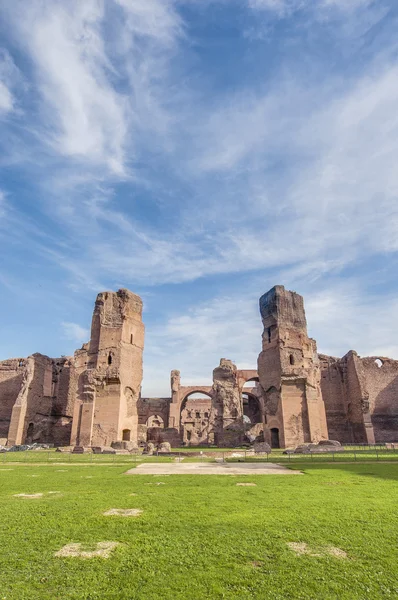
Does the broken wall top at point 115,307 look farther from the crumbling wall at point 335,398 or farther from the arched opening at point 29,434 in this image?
the crumbling wall at point 335,398

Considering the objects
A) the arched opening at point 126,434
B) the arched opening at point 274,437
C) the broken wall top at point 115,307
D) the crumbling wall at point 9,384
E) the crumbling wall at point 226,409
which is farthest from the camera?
the crumbling wall at point 9,384

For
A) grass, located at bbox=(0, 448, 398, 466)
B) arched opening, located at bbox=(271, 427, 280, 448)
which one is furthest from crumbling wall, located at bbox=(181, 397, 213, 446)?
grass, located at bbox=(0, 448, 398, 466)

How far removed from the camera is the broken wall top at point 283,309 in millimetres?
28844

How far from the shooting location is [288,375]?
27156mm

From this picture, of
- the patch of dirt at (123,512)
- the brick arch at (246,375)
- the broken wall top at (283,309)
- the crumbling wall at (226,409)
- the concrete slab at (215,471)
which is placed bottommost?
the concrete slab at (215,471)

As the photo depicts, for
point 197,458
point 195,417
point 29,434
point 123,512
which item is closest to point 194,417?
point 195,417

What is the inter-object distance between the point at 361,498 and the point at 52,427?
34.4m

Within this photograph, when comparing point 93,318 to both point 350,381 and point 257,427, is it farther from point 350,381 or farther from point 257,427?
point 350,381

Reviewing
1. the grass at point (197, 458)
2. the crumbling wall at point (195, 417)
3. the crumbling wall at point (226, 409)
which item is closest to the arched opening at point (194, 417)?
the crumbling wall at point (195, 417)

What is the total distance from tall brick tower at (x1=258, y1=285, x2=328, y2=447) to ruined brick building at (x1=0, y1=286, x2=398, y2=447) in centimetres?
7

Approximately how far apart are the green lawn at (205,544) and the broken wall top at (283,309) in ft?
73.6

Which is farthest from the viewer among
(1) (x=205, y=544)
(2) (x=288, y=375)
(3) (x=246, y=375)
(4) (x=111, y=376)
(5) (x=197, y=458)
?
(3) (x=246, y=375)

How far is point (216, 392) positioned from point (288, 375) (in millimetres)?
9132

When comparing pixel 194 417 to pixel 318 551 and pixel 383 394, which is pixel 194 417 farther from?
pixel 318 551
